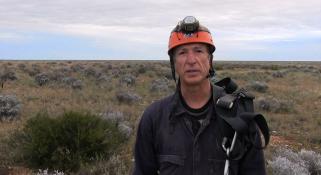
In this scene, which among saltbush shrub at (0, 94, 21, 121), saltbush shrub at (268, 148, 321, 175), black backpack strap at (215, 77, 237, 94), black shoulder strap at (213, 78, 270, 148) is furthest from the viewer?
saltbush shrub at (0, 94, 21, 121)

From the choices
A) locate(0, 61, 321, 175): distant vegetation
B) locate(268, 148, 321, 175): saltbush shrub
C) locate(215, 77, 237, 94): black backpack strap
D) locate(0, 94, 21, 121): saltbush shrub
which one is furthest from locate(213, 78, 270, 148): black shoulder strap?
locate(0, 94, 21, 121): saltbush shrub

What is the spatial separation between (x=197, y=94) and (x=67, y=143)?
513 centimetres

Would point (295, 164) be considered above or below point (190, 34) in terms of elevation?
below

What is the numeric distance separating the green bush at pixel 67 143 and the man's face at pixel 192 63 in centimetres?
462

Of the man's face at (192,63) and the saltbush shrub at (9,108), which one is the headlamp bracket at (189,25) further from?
the saltbush shrub at (9,108)

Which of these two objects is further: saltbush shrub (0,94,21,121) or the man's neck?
saltbush shrub (0,94,21,121)

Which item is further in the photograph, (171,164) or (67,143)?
(67,143)

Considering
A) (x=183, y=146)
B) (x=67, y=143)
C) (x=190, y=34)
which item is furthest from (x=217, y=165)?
(x=67, y=143)

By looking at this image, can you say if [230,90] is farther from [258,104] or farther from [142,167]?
[258,104]

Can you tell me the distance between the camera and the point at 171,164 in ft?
8.85

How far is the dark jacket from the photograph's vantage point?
262 centimetres

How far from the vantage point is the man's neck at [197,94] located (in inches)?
107

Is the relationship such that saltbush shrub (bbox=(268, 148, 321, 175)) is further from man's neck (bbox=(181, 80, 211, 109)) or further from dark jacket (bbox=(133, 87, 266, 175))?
man's neck (bbox=(181, 80, 211, 109))

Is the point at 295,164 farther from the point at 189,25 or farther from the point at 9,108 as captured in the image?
the point at 9,108
